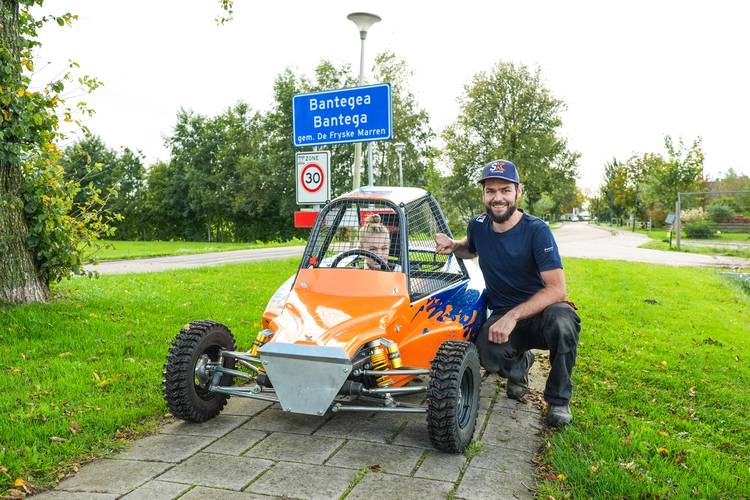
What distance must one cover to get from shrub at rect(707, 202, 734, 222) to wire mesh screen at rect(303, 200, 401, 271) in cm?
3660

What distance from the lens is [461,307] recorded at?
208 inches

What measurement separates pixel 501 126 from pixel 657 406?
41.7 meters

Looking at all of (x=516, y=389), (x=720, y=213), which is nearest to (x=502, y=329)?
(x=516, y=389)

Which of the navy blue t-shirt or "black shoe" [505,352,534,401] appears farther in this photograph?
"black shoe" [505,352,534,401]

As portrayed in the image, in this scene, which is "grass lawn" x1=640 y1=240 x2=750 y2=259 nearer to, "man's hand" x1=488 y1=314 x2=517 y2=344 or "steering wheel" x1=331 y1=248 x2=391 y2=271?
"man's hand" x1=488 y1=314 x2=517 y2=344

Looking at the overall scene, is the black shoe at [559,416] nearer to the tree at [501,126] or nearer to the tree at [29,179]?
the tree at [29,179]

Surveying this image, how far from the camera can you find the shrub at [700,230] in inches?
1352

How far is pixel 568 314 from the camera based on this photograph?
188 inches

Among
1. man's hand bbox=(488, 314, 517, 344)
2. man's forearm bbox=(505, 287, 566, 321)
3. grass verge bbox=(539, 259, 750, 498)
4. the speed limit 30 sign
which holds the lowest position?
grass verge bbox=(539, 259, 750, 498)

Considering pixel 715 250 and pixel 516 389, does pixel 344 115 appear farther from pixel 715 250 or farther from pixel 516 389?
pixel 715 250

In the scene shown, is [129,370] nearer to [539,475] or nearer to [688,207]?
[539,475]

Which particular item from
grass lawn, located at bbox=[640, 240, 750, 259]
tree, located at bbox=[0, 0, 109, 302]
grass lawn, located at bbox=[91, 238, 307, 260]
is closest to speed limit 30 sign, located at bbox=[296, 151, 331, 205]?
tree, located at bbox=[0, 0, 109, 302]

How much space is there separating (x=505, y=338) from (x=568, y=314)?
523mm

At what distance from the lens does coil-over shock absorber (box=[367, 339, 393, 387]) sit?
4.31m
